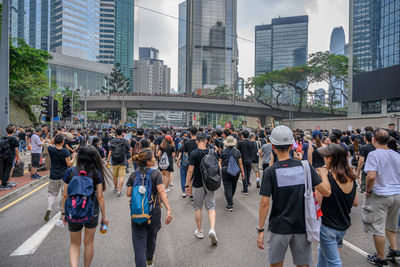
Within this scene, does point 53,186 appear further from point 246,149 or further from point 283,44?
point 283,44

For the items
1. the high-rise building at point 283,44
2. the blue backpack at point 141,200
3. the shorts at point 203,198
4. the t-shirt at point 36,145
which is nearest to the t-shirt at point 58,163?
the shorts at point 203,198

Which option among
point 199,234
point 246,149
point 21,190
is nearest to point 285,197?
point 199,234

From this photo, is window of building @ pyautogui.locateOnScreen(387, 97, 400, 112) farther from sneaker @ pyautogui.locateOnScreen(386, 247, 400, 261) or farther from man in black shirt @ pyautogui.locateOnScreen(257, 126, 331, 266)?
man in black shirt @ pyautogui.locateOnScreen(257, 126, 331, 266)

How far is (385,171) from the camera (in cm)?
371

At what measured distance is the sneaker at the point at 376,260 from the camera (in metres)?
3.59

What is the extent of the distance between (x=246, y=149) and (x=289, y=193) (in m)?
5.42

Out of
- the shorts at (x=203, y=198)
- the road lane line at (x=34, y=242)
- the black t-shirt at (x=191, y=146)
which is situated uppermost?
the black t-shirt at (x=191, y=146)

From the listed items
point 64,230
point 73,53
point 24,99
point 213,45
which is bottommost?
point 64,230

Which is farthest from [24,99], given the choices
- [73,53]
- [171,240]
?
[73,53]

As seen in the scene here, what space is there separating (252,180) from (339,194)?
289 inches

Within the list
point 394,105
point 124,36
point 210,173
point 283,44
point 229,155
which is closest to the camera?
point 210,173

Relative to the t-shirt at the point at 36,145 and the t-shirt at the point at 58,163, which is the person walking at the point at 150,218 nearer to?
the t-shirt at the point at 58,163

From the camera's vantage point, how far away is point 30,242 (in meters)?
4.43

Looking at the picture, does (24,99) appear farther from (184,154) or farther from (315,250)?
(315,250)
